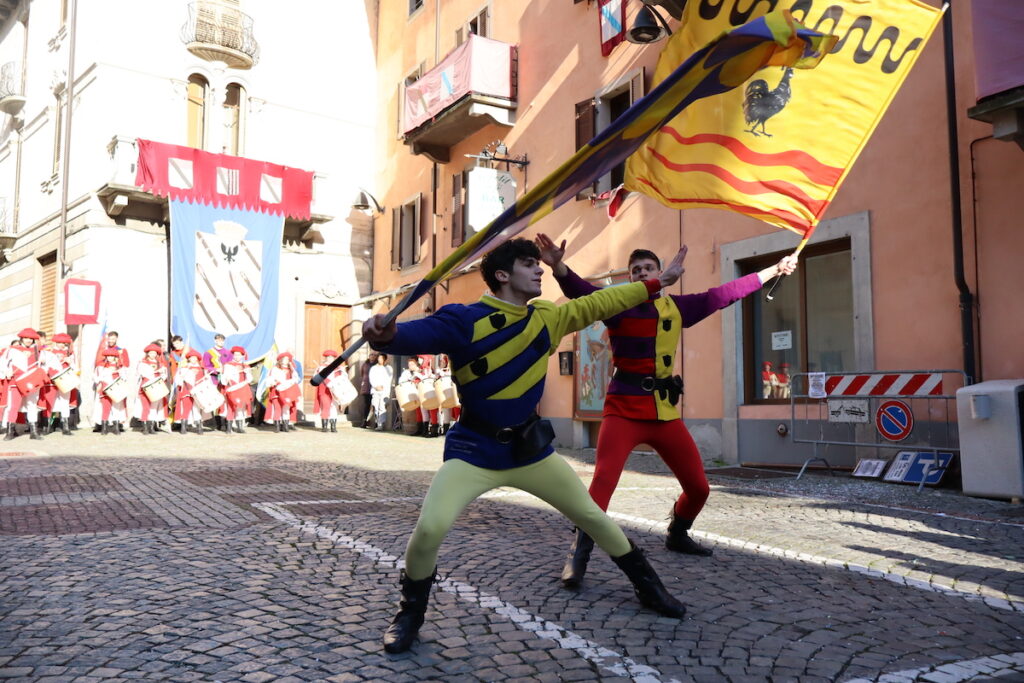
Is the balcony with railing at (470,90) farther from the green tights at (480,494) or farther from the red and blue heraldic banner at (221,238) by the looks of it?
the green tights at (480,494)

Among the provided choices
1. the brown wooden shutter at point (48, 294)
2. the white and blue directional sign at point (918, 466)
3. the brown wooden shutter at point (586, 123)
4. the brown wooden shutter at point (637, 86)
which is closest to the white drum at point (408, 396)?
the brown wooden shutter at point (586, 123)

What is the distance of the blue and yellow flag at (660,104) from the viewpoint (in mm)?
3574

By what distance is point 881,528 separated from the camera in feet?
20.6

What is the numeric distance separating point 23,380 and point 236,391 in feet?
14.7

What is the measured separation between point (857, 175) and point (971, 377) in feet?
9.68

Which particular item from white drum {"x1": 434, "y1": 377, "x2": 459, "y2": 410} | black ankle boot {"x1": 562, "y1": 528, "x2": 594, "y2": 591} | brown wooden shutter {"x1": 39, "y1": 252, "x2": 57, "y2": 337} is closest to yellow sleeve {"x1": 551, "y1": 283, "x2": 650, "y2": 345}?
black ankle boot {"x1": 562, "y1": 528, "x2": 594, "y2": 591}

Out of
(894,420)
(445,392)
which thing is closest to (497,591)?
(894,420)

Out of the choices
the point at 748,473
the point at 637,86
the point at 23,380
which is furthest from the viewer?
the point at 23,380

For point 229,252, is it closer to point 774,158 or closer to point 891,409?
point 891,409

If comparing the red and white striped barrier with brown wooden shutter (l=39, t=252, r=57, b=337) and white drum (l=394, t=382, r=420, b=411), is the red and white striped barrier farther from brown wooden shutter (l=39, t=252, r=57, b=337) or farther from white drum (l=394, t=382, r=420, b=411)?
brown wooden shutter (l=39, t=252, r=57, b=337)

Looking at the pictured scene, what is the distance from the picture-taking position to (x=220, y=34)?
875 inches

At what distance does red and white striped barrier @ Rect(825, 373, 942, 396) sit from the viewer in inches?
361

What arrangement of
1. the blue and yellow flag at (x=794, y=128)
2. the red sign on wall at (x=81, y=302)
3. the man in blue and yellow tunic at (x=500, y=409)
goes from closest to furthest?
the man in blue and yellow tunic at (x=500, y=409) < the blue and yellow flag at (x=794, y=128) < the red sign on wall at (x=81, y=302)

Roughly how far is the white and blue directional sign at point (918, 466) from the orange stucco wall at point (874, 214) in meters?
1.06
